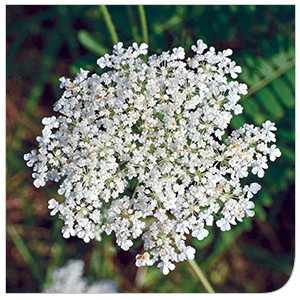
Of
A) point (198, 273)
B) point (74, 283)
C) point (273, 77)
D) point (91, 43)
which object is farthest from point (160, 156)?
point (74, 283)

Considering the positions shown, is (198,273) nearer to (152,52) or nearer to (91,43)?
(152,52)

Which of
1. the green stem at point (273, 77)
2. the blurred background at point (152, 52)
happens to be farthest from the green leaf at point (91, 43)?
the green stem at point (273, 77)

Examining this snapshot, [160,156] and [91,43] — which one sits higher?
[91,43]

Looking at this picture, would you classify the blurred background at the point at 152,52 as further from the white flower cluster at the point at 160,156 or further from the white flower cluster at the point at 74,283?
the white flower cluster at the point at 160,156

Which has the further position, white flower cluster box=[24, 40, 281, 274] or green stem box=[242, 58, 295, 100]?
green stem box=[242, 58, 295, 100]

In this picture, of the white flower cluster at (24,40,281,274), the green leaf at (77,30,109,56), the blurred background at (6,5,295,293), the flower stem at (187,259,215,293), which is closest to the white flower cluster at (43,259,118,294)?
the blurred background at (6,5,295,293)

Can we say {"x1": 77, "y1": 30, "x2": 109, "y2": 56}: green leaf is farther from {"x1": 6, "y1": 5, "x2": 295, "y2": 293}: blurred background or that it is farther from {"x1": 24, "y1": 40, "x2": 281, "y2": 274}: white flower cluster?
{"x1": 24, "y1": 40, "x2": 281, "y2": 274}: white flower cluster

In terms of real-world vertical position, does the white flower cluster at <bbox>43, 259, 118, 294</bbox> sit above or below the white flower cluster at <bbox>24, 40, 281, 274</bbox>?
below
